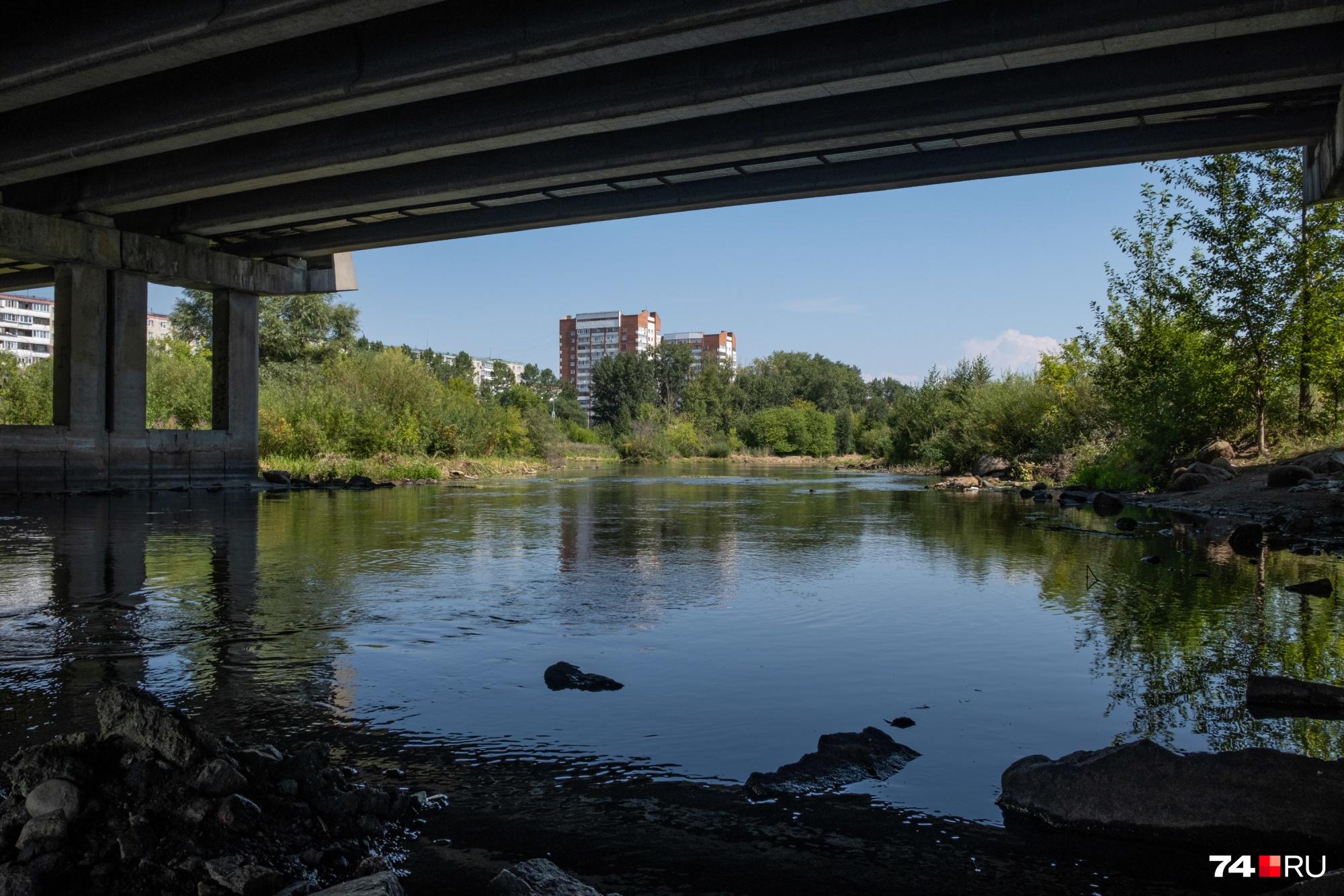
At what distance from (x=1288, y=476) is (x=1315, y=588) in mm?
11140

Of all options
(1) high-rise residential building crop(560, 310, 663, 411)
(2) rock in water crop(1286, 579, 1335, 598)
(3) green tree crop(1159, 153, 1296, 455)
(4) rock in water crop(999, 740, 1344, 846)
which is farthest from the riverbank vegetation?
(1) high-rise residential building crop(560, 310, 663, 411)

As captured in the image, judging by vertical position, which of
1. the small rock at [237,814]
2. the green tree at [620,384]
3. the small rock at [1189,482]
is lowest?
the small rock at [237,814]

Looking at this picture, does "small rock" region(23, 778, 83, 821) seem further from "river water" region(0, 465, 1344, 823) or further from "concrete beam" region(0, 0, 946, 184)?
"concrete beam" region(0, 0, 946, 184)

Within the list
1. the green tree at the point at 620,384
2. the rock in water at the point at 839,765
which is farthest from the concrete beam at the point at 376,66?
the green tree at the point at 620,384

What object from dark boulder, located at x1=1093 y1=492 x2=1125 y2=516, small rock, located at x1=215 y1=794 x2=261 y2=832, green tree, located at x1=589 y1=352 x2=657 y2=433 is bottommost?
small rock, located at x1=215 y1=794 x2=261 y2=832

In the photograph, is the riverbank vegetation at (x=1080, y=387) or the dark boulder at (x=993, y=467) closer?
the riverbank vegetation at (x=1080, y=387)

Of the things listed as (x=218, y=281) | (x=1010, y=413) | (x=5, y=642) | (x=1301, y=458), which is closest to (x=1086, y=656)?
(x=5, y=642)

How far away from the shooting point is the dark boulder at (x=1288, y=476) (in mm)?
18703

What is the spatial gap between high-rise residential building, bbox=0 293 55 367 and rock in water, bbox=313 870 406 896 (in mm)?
181867

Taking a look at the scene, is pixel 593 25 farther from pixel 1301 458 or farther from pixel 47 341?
pixel 47 341

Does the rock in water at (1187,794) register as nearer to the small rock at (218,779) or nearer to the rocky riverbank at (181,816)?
the rocky riverbank at (181,816)

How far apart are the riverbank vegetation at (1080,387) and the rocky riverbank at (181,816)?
79.9ft

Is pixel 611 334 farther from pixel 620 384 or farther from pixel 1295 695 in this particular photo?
pixel 1295 695

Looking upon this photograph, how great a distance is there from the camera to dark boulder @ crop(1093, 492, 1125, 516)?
68.2 feet
